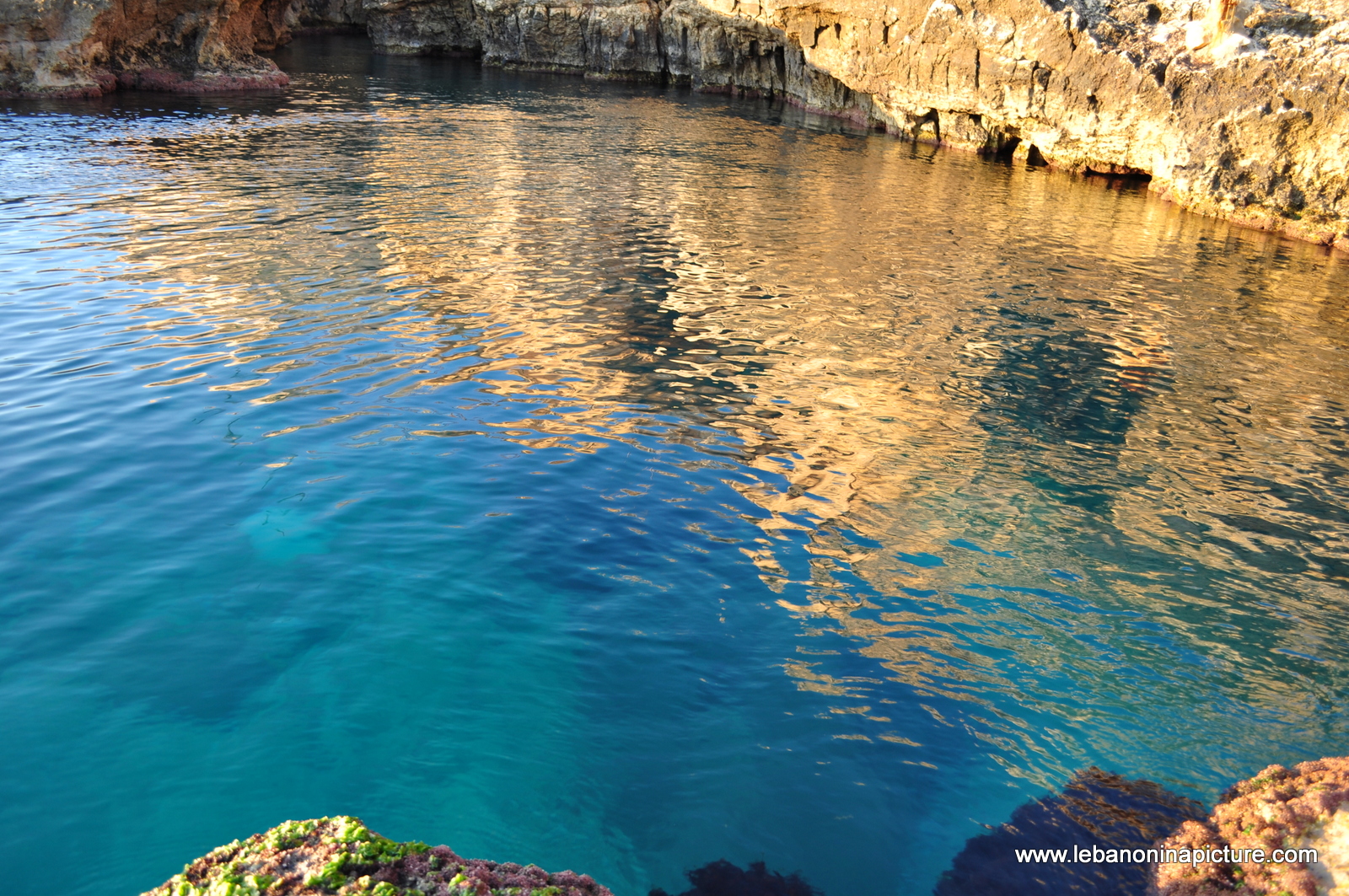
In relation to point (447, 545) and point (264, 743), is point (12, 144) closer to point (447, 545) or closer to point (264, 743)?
point (447, 545)

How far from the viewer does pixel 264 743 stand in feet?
20.0

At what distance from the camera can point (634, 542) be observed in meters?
8.44

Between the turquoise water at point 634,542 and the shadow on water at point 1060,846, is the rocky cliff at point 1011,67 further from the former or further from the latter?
the shadow on water at point 1060,846

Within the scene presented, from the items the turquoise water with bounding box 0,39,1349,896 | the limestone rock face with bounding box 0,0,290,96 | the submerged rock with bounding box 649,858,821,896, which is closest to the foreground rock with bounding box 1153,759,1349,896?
the turquoise water with bounding box 0,39,1349,896

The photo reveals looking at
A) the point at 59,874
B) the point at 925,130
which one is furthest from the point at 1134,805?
the point at 925,130

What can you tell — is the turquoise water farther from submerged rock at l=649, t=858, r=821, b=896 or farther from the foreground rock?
the foreground rock

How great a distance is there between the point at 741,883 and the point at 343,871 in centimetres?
254

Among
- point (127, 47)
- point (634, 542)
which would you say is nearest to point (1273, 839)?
Result: point (634, 542)

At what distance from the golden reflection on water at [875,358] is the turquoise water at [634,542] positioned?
0.07 metres

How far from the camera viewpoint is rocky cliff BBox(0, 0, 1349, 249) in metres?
20.8

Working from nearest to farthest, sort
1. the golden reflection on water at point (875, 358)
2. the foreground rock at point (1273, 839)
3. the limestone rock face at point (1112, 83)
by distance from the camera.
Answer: the foreground rock at point (1273, 839)
the golden reflection on water at point (875, 358)
the limestone rock face at point (1112, 83)

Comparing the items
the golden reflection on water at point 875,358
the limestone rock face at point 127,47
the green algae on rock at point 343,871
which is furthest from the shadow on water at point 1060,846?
the limestone rock face at point 127,47

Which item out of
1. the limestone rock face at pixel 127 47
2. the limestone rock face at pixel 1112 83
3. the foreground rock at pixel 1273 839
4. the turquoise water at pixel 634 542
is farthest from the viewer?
the limestone rock face at pixel 127 47

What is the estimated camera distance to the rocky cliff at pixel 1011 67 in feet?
68.4
